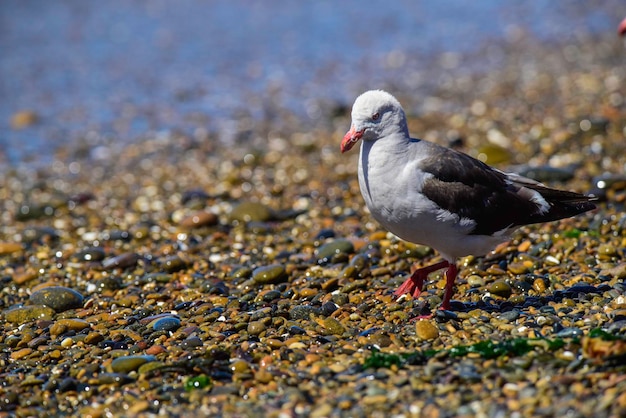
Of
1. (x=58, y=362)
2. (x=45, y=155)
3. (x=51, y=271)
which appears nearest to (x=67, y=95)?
(x=45, y=155)

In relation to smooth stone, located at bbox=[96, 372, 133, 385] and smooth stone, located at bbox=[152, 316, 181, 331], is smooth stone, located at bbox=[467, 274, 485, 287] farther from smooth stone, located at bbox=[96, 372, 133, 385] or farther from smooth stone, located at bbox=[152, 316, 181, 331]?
smooth stone, located at bbox=[96, 372, 133, 385]

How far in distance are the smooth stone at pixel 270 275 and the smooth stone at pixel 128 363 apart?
1.78m

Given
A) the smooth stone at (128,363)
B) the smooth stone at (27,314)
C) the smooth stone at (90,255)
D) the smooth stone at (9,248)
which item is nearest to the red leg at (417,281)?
the smooth stone at (128,363)

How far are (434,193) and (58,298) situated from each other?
3.40 metres

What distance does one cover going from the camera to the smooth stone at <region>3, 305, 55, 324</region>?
6676mm

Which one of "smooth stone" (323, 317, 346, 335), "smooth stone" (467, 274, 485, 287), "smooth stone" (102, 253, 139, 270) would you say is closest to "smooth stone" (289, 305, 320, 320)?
"smooth stone" (323, 317, 346, 335)

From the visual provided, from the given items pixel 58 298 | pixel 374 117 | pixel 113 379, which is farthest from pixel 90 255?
pixel 374 117

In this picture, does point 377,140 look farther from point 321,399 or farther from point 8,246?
point 8,246

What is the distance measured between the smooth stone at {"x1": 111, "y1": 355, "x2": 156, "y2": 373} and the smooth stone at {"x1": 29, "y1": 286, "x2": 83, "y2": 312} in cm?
161

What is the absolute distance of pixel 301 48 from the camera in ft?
56.1

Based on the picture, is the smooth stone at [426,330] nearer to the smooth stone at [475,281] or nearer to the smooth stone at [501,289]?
the smooth stone at [501,289]

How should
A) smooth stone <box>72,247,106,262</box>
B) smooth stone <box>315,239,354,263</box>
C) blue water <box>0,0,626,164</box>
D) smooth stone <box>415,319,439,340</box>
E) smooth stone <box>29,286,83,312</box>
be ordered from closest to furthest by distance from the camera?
smooth stone <box>415,319,439,340</box>
smooth stone <box>29,286,83,312</box>
smooth stone <box>315,239,354,263</box>
smooth stone <box>72,247,106,262</box>
blue water <box>0,0,626,164</box>

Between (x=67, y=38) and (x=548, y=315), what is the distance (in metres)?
15.4

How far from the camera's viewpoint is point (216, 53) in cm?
1706
